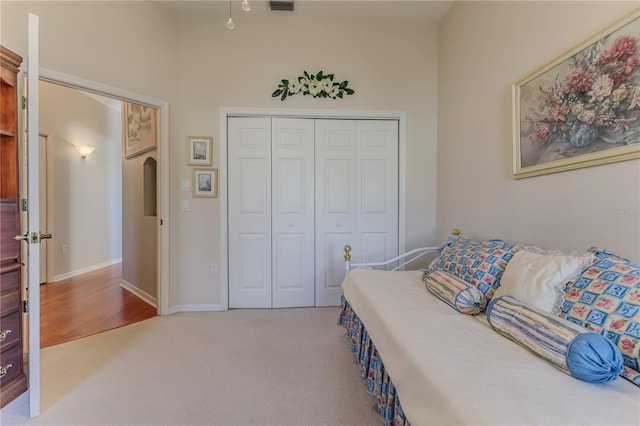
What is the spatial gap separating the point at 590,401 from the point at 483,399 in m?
0.29

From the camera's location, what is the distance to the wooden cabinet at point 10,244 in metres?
1.56

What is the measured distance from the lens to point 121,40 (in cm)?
250

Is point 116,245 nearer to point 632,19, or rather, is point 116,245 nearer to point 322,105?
point 322,105

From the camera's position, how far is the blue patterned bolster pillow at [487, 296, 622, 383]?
0.85m

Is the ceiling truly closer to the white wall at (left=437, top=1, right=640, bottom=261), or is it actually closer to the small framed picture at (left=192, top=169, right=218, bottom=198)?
the white wall at (left=437, top=1, right=640, bottom=261)

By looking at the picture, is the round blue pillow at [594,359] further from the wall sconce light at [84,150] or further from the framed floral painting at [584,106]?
the wall sconce light at [84,150]

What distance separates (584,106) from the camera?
1.46 meters

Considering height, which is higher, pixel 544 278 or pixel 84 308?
pixel 544 278

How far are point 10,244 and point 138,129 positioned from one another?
2280 millimetres

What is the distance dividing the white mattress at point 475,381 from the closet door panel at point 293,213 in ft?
5.64

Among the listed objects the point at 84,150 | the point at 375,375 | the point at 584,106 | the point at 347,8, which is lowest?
the point at 375,375

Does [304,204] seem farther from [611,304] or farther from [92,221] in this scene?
[92,221]

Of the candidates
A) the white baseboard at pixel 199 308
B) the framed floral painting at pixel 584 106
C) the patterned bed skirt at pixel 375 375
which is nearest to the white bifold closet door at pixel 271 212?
the white baseboard at pixel 199 308

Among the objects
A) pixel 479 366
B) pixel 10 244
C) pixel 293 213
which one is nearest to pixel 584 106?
pixel 479 366
